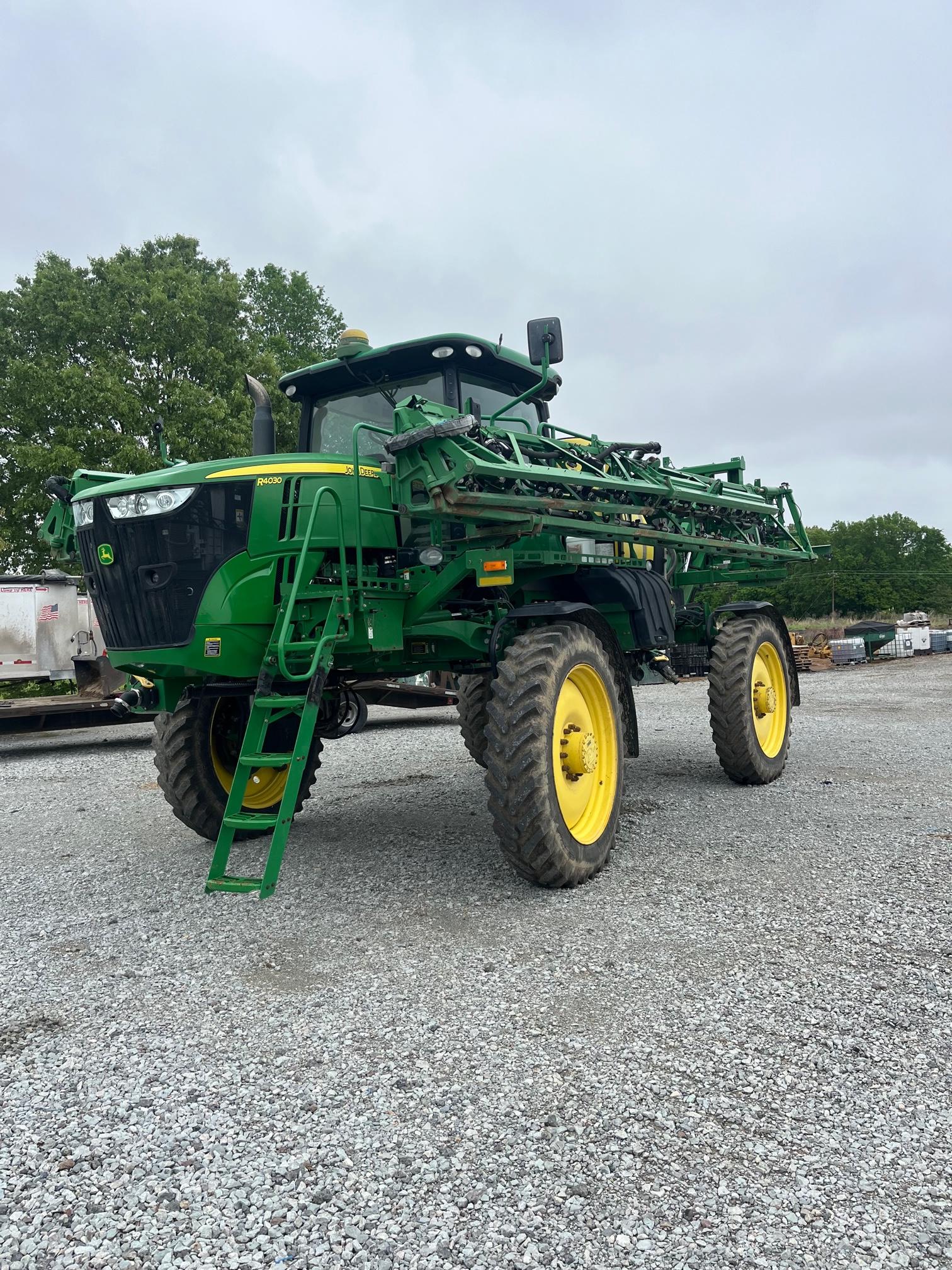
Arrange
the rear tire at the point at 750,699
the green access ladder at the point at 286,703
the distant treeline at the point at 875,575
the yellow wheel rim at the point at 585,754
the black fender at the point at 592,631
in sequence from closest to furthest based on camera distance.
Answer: the green access ladder at the point at 286,703 → the yellow wheel rim at the point at 585,754 → the black fender at the point at 592,631 → the rear tire at the point at 750,699 → the distant treeline at the point at 875,575

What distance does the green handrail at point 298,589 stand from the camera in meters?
4.37

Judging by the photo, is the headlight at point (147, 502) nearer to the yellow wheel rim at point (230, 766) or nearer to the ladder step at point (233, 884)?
the yellow wheel rim at point (230, 766)

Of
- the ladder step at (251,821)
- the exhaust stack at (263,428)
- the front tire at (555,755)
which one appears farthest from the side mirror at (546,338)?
the ladder step at (251,821)

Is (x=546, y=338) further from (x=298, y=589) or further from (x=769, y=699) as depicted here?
(x=769, y=699)

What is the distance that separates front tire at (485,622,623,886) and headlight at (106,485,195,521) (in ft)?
6.27

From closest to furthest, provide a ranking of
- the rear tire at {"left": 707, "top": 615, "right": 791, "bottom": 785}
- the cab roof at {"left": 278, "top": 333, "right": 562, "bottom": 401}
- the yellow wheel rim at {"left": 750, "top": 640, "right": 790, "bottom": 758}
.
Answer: the cab roof at {"left": 278, "top": 333, "right": 562, "bottom": 401}, the rear tire at {"left": 707, "top": 615, "right": 791, "bottom": 785}, the yellow wheel rim at {"left": 750, "top": 640, "right": 790, "bottom": 758}

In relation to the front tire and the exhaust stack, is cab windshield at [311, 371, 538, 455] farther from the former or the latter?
the front tire

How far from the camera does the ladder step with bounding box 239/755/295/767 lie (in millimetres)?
4230

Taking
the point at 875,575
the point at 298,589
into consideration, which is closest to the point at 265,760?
the point at 298,589

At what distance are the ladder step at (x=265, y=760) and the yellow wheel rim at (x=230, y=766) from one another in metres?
1.42

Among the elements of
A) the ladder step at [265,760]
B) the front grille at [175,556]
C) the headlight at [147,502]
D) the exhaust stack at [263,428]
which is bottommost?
the ladder step at [265,760]

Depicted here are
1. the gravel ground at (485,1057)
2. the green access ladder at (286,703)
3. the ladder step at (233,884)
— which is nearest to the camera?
the gravel ground at (485,1057)

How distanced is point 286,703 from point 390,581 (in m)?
1.02

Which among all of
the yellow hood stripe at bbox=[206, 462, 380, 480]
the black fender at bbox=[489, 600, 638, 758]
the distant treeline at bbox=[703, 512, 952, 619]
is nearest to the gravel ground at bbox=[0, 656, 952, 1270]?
the black fender at bbox=[489, 600, 638, 758]
